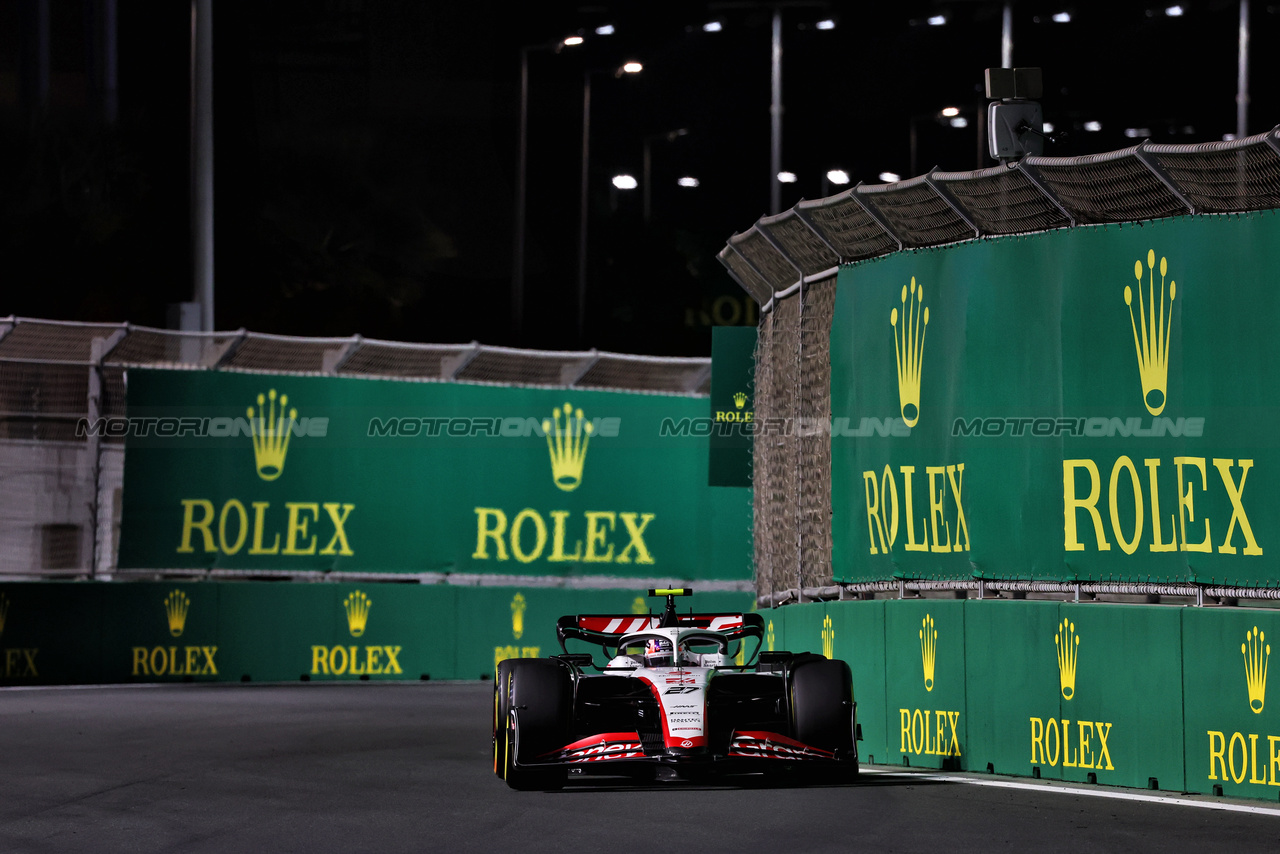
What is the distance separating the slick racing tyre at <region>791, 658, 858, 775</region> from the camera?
456 inches

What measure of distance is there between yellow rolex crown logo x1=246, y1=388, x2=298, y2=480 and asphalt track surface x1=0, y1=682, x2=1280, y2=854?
8043 millimetres

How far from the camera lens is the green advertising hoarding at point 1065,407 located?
1081 centimetres

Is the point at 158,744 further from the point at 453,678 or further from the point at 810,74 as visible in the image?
the point at 810,74

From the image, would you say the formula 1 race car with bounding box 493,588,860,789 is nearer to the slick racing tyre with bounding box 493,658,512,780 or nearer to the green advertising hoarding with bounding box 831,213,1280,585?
the slick racing tyre with bounding box 493,658,512,780

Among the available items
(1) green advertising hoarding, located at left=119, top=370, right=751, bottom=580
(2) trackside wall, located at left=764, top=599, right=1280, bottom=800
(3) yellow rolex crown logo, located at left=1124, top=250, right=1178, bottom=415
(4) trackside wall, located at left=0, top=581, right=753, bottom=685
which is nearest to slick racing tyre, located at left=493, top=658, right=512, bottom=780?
(2) trackside wall, located at left=764, top=599, right=1280, bottom=800

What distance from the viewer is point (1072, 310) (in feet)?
39.2

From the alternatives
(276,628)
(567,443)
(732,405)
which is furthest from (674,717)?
(567,443)

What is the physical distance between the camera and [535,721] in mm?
11430

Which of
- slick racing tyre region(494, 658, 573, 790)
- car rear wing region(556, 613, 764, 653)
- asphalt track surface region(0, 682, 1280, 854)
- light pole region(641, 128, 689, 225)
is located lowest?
asphalt track surface region(0, 682, 1280, 854)

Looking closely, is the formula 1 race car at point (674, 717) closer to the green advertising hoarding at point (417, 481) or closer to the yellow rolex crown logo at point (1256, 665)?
the yellow rolex crown logo at point (1256, 665)

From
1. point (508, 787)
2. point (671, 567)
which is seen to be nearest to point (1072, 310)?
point (508, 787)

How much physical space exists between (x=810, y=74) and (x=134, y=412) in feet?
114

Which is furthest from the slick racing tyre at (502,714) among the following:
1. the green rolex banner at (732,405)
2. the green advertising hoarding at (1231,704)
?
the green rolex banner at (732,405)

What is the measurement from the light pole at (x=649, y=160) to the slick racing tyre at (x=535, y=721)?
42.4 metres
